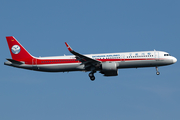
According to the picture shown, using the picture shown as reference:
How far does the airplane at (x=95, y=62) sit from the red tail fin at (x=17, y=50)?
0.23m

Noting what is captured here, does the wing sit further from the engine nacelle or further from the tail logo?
the tail logo

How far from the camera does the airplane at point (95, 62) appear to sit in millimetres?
55625

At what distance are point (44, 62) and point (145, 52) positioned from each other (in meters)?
18.4

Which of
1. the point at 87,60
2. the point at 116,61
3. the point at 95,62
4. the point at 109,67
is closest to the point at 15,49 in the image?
the point at 87,60

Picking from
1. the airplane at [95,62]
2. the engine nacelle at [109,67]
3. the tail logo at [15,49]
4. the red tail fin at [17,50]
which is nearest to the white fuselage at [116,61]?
the airplane at [95,62]

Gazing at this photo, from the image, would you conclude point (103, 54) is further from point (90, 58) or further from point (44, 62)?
point (44, 62)

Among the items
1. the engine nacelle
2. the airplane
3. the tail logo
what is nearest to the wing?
the airplane

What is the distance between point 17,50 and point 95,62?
16074mm

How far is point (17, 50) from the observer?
61656mm

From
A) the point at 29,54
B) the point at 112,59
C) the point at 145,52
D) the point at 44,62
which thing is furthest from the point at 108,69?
the point at 29,54

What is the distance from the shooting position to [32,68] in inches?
2354

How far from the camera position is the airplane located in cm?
5562

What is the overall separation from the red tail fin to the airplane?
0.23m

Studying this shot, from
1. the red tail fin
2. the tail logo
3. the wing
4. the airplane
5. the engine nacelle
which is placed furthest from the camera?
the tail logo
